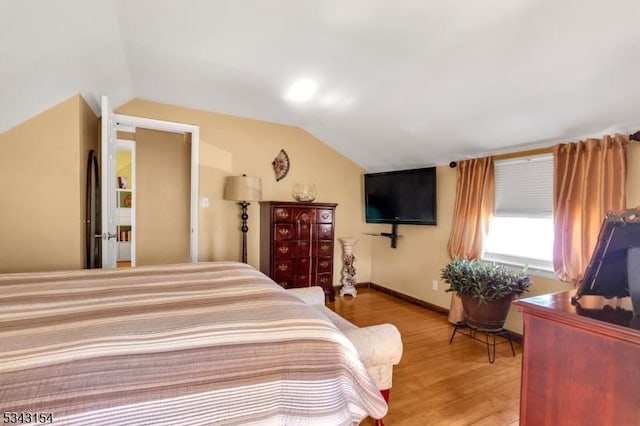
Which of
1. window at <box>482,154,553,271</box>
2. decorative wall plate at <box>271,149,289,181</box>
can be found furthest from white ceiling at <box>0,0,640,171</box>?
decorative wall plate at <box>271,149,289,181</box>

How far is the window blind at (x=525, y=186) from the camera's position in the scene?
269cm

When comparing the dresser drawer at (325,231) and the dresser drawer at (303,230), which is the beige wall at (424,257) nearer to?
the dresser drawer at (325,231)

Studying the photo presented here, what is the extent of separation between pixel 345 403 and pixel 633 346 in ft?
3.04

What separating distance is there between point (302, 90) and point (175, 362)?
8.30 feet

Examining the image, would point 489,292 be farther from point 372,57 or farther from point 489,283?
point 372,57

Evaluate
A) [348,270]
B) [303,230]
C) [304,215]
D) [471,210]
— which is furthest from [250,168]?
[471,210]

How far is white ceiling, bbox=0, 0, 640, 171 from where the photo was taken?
5.46 ft

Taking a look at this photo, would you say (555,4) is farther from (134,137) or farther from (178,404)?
(134,137)

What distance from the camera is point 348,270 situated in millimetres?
4301

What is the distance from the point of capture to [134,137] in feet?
14.0

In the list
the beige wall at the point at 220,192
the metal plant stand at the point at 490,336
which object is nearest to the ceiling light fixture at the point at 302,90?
the beige wall at the point at 220,192

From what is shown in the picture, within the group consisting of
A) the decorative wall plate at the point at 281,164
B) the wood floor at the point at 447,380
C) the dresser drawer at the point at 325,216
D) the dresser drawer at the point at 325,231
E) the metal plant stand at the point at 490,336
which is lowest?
the wood floor at the point at 447,380

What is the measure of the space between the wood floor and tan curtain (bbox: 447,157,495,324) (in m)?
0.49

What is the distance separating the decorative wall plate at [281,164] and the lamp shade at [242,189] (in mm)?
606
